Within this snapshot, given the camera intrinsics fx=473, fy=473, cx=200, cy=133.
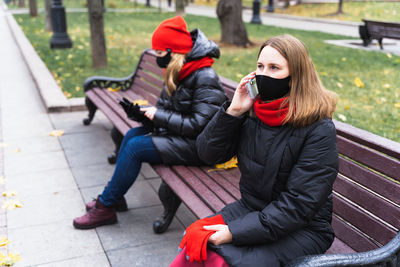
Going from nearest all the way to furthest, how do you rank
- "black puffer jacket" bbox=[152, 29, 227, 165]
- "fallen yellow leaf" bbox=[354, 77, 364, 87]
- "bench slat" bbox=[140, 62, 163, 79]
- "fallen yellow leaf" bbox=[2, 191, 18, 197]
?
"black puffer jacket" bbox=[152, 29, 227, 165] < "fallen yellow leaf" bbox=[2, 191, 18, 197] < "bench slat" bbox=[140, 62, 163, 79] < "fallen yellow leaf" bbox=[354, 77, 364, 87]

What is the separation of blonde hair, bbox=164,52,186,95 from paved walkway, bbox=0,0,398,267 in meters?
1.07

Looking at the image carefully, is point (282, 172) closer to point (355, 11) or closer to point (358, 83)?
point (358, 83)

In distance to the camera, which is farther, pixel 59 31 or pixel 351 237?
pixel 59 31

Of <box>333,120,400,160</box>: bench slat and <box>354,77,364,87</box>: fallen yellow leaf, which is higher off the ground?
<box>333,120,400,160</box>: bench slat

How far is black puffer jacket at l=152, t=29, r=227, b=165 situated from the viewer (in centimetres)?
333

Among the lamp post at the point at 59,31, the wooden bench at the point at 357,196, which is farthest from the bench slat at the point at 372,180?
the lamp post at the point at 59,31

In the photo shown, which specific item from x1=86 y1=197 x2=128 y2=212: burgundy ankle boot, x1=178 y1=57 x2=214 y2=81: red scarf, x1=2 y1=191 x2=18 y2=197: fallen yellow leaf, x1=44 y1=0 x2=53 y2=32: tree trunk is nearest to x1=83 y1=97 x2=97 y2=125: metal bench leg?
x1=2 y1=191 x2=18 y2=197: fallen yellow leaf

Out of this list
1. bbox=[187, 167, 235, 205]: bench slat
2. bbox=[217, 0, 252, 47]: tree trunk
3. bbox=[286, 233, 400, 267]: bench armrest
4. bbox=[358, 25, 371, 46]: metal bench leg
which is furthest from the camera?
bbox=[358, 25, 371, 46]: metal bench leg

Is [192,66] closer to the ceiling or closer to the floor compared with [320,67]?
closer to the ceiling

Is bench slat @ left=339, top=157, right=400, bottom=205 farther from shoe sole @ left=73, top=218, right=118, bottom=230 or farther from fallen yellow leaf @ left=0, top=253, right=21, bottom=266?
fallen yellow leaf @ left=0, top=253, right=21, bottom=266

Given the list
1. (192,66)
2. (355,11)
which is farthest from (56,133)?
(355,11)

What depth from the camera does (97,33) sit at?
29.8 ft

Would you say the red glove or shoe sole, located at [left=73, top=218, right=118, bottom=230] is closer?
the red glove

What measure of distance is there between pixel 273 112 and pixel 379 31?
35.7 ft
